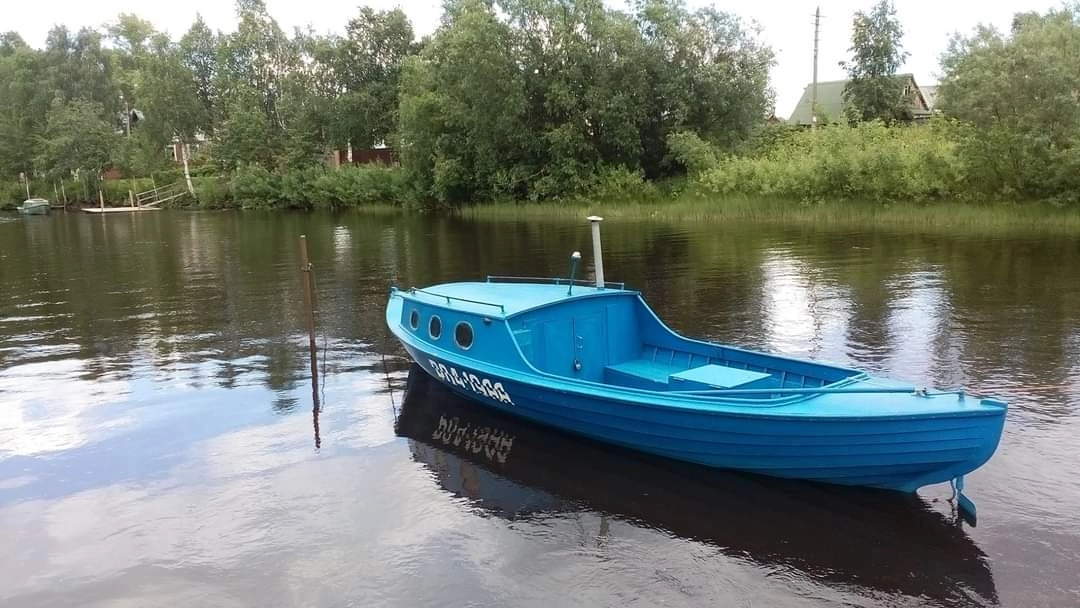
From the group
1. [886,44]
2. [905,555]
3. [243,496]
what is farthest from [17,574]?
[886,44]

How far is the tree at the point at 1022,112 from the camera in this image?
102 feet

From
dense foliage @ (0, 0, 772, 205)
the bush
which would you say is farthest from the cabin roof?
dense foliage @ (0, 0, 772, 205)

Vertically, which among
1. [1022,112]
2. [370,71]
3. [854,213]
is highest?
[370,71]

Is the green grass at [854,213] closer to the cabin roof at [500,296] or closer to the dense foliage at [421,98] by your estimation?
the dense foliage at [421,98]

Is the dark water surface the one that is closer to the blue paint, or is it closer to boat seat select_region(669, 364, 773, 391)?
the blue paint

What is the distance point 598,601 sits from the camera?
7.67 meters

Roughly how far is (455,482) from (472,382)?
6.37ft

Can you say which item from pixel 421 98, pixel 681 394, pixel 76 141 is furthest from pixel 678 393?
pixel 76 141

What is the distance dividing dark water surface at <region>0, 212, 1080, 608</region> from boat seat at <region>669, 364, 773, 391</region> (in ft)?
3.82

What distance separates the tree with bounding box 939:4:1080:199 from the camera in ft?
102

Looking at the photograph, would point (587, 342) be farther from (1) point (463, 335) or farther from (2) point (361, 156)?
(2) point (361, 156)

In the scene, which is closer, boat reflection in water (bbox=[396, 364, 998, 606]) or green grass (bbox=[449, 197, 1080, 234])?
boat reflection in water (bbox=[396, 364, 998, 606])

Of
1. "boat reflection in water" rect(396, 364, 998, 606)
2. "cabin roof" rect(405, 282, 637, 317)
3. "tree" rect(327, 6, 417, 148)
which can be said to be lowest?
"boat reflection in water" rect(396, 364, 998, 606)

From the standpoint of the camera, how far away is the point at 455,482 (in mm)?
10539
